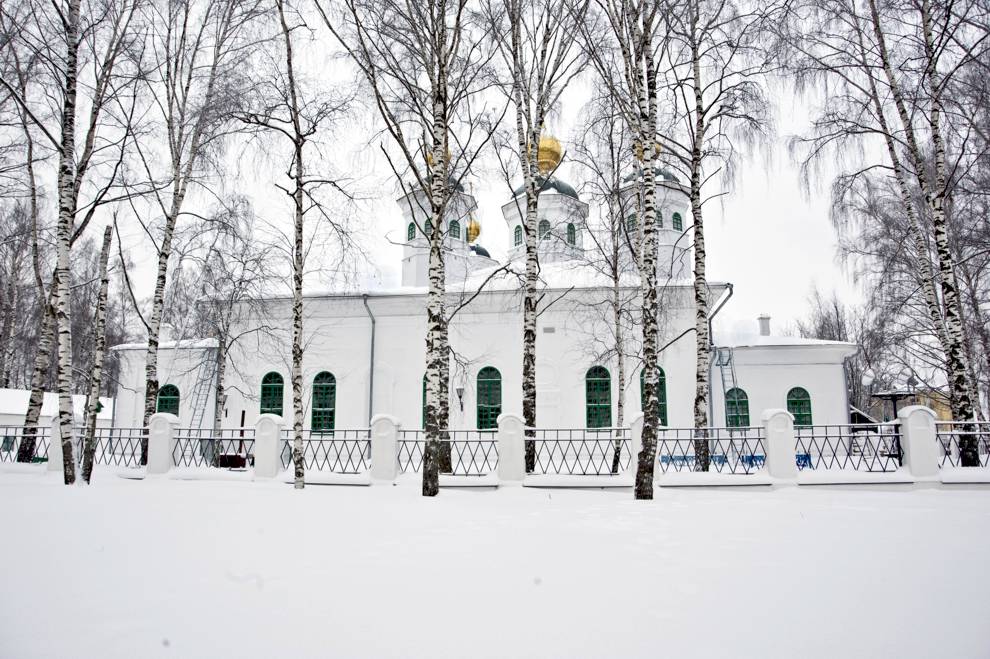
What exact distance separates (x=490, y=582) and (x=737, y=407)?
16461 millimetres

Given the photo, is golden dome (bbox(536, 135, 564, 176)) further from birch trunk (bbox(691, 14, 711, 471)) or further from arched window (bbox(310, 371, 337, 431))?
arched window (bbox(310, 371, 337, 431))

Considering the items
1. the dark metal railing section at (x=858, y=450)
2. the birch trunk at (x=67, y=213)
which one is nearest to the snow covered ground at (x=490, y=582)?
the birch trunk at (x=67, y=213)

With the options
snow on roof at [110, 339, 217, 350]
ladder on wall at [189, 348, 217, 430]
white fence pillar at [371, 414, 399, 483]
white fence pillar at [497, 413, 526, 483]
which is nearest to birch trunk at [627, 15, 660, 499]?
white fence pillar at [497, 413, 526, 483]

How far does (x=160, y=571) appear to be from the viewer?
4.00m

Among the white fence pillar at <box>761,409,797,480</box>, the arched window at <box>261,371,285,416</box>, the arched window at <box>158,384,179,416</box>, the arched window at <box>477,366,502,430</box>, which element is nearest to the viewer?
the white fence pillar at <box>761,409,797,480</box>

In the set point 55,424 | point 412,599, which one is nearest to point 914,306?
point 412,599

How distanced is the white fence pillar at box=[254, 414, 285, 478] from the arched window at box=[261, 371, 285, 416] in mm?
8312

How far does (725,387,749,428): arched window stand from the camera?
1814 cm

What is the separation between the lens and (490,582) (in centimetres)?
386

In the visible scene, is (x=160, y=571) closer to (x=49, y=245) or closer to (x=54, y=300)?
(x=54, y=300)

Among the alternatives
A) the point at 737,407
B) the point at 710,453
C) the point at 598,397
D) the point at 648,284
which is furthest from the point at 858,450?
the point at 648,284

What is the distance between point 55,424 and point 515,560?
40.0ft

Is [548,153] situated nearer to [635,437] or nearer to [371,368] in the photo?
[371,368]

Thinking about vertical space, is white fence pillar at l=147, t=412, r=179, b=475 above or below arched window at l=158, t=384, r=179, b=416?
below
